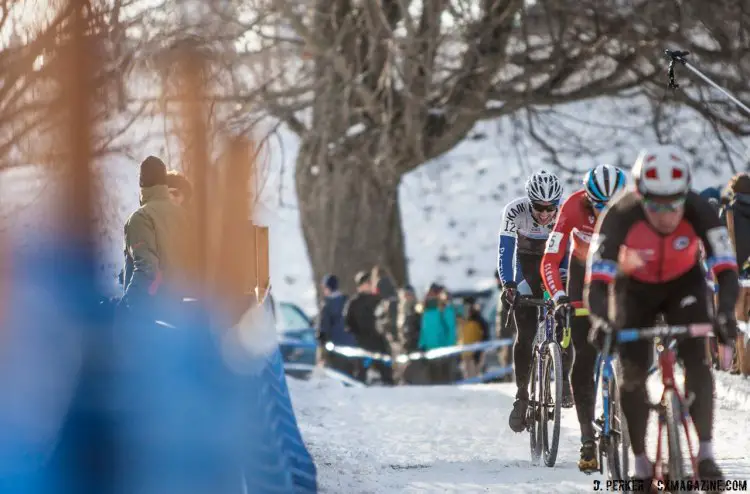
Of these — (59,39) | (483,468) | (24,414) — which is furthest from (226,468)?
(59,39)

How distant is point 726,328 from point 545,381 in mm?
3182

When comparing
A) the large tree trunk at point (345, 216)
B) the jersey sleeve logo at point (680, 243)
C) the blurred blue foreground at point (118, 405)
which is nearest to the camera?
the blurred blue foreground at point (118, 405)

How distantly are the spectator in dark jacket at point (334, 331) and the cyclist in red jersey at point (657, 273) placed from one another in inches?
466

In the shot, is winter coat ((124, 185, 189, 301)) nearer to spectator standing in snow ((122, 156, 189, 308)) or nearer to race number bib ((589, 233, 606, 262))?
spectator standing in snow ((122, 156, 189, 308))

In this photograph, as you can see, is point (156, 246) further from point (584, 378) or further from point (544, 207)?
point (584, 378)

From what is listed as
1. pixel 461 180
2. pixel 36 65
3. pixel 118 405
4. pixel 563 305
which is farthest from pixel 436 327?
pixel 461 180

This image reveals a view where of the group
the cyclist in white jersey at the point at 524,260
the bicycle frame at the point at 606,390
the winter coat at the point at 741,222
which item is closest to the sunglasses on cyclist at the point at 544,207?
the cyclist in white jersey at the point at 524,260

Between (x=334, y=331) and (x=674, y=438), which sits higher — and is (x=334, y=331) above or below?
above

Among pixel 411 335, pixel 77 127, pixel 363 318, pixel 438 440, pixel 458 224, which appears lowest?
pixel 438 440

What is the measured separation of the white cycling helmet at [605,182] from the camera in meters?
8.42

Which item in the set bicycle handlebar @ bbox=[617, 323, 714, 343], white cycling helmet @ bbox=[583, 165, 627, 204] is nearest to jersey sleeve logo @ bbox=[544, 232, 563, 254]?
white cycling helmet @ bbox=[583, 165, 627, 204]

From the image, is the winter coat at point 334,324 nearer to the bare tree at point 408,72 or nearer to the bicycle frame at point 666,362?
the bare tree at point 408,72

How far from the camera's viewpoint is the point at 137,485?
6172mm

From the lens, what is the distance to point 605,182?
8438 mm
